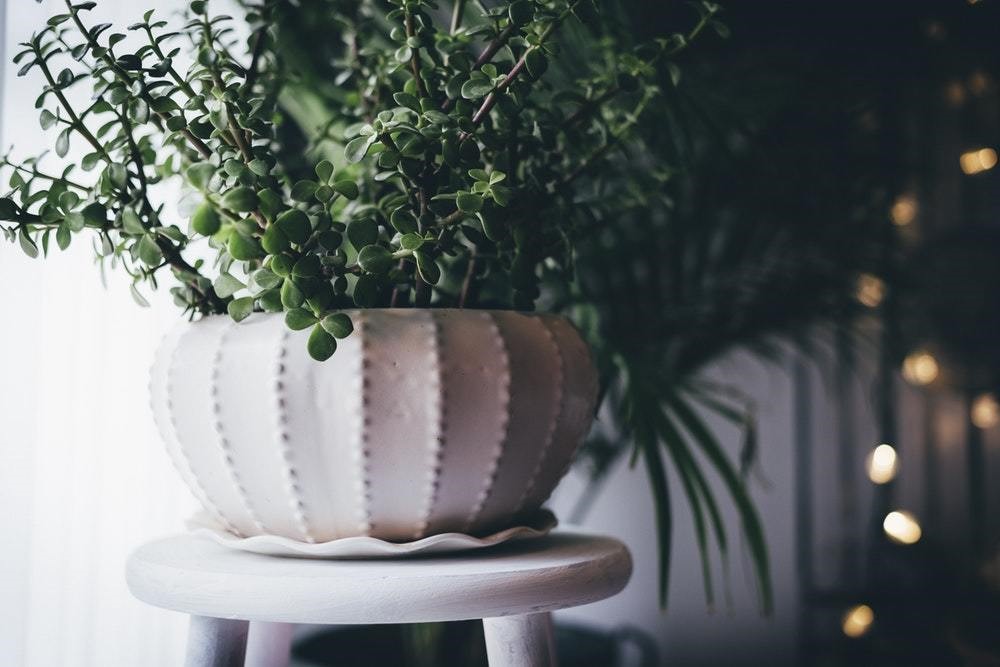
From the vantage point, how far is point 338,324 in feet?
1.16

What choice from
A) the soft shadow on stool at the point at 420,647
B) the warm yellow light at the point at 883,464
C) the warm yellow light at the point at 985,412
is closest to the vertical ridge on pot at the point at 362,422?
the soft shadow on stool at the point at 420,647

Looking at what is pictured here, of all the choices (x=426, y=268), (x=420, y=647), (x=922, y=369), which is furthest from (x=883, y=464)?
(x=426, y=268)

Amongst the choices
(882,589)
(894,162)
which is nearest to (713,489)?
(882,589)

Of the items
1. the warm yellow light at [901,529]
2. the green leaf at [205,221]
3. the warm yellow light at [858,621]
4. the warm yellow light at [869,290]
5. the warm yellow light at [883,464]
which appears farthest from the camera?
the warm yellow light at [883,464]

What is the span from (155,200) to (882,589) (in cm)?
158

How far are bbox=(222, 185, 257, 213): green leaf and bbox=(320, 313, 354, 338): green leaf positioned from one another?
0.06 meters

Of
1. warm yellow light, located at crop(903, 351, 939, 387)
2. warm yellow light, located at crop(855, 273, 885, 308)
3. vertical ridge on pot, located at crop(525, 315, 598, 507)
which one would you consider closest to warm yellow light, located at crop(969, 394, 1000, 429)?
warm yellow light, located at crop(903, 351, 939, 387)

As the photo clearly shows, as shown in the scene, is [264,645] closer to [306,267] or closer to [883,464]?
[306,267]

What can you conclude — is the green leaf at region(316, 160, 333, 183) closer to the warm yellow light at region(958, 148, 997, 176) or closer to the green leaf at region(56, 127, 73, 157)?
the green leaf at region(56, 127, 73, 157)

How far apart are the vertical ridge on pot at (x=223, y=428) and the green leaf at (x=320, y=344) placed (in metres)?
0.07

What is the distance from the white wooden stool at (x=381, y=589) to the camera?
0.36 metres

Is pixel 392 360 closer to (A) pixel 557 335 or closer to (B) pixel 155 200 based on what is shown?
(A) pixel 557 335

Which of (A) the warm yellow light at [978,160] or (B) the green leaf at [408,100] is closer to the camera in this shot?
(B) the green leaf at [408,100]

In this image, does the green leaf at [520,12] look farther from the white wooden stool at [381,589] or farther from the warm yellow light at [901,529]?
the warm yellow light at [901,529]
